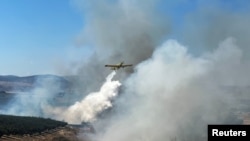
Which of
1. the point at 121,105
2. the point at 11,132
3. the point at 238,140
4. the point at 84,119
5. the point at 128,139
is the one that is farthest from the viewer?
the point at 84,119

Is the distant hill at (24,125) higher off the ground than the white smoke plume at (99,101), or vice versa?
the white smoke plume at (99,101)

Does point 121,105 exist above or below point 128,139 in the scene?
above

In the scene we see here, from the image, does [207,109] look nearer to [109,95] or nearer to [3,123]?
[109,95]

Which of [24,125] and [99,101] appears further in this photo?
[99,101]

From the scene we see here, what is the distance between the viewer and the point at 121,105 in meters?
168

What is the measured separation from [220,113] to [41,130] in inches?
3004

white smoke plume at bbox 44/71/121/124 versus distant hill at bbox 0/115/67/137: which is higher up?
white smoke plume at bbox 44/71/121/124

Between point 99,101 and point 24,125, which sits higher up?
point 99,101

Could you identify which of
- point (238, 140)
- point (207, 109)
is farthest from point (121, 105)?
point (238, 140)

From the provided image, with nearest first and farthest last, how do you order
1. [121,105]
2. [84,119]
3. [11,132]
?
[11,132]
[121,105]
[84,119]

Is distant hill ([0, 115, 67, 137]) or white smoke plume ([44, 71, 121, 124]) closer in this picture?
distant hill ([0, 115, 67, 137])

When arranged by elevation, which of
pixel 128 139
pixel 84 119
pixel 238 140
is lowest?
pixel 238 140

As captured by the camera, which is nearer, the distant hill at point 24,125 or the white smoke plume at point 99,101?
the distant hill at point 24,125

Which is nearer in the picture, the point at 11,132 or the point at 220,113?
the point at 11,132
